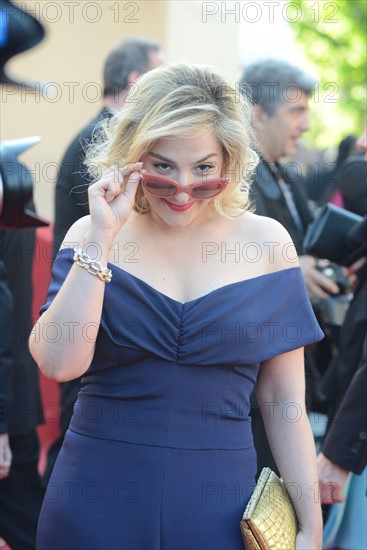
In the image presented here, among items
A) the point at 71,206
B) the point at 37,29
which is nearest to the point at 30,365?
the point at 71,206

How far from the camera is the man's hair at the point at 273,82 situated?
15.0 feet

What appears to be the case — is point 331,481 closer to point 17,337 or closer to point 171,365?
point 171,365

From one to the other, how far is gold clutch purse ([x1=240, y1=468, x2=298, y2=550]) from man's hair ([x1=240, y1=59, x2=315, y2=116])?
2641 mm

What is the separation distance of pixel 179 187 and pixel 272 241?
1.10 ft

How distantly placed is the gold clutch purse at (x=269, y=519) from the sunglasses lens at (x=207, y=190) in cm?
73

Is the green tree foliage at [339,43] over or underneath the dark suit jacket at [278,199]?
underneath

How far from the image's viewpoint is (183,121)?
230 centimetres

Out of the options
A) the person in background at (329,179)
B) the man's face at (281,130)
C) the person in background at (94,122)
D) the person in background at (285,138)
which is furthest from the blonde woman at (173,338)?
the person in background at (329,179)

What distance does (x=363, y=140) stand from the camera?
3682mm

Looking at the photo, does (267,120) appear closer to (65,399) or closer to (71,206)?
(71,206)

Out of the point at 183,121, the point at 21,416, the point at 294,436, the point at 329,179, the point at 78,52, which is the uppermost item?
the point at 183,121

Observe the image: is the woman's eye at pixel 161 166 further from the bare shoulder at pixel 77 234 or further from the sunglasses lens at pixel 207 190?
the bare shoulder at pixel 77 234

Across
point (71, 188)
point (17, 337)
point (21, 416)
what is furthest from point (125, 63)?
point (21, 416)

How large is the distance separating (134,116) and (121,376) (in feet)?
2.24
